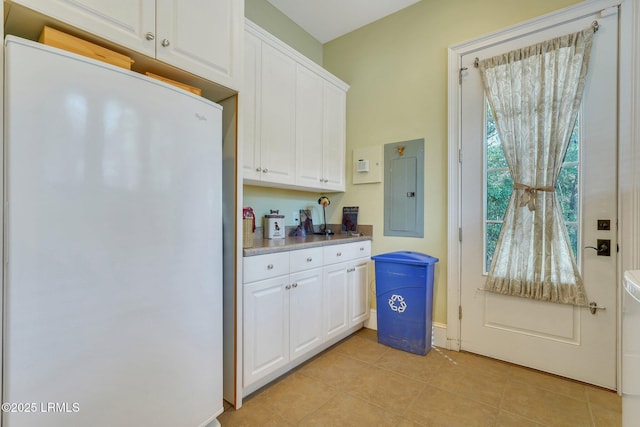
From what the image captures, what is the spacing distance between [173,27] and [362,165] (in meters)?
1.93

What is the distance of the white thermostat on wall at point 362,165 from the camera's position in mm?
2844

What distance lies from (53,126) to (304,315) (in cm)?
171

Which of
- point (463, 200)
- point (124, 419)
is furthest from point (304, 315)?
→ point (463, 200)

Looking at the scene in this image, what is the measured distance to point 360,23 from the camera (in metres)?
2.88

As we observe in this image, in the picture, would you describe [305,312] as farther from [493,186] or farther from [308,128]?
[493,186]

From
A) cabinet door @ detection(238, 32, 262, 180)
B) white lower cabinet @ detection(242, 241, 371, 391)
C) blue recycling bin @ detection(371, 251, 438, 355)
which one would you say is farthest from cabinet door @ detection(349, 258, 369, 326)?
cabinet door @ detection(238, 32, 262, 180)

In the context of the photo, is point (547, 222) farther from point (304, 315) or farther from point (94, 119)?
point (94, 119)

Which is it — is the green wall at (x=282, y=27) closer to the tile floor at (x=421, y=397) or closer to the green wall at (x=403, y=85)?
the green wall at (x=403, y=85)

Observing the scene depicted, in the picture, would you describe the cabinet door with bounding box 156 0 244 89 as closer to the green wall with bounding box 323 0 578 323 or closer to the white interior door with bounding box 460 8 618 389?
the green wall with bounding box 323 0 578 323

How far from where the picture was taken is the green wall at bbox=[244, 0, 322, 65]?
251 cm

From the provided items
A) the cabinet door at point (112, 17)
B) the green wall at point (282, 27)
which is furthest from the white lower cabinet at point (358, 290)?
the green wall at point (282, 27)

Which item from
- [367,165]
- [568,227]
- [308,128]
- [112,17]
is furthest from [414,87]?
[112,17]

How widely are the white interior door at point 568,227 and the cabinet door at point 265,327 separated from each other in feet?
4.87

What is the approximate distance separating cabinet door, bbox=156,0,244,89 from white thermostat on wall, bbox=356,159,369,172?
5.09 ft
